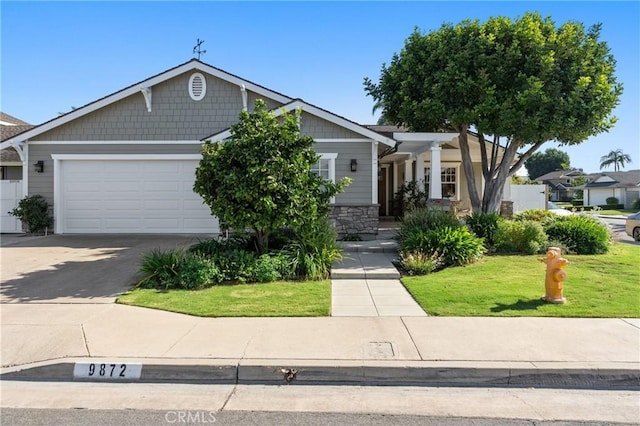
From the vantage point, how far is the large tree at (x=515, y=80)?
1234 cm

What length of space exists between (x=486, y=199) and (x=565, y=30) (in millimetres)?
5857

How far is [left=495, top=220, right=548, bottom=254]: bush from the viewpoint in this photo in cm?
1067

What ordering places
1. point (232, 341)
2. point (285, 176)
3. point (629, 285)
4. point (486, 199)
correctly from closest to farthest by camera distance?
point (232, 341), point (629, 285), point (285, 176), point (486, 199)

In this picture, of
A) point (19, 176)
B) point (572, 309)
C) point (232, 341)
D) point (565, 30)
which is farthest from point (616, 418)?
point (19, 176)

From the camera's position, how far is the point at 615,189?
2047 inches

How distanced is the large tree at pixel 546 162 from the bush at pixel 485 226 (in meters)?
94.4

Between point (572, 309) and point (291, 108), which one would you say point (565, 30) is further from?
point (572, 309)

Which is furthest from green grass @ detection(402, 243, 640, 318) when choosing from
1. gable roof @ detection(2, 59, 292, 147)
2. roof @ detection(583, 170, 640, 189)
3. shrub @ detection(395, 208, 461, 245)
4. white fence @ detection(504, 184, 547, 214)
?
roof @ detection(583, 170, 640, 189)

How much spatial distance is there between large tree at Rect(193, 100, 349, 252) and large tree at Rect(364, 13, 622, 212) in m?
6.27

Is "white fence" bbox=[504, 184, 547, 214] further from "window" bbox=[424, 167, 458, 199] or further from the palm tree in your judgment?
the palm tree

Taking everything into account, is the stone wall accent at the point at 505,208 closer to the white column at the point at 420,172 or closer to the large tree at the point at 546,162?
the white column at the point at 420,172

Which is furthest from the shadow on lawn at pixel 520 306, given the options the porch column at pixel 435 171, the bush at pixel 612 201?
the bush at pixel 612 201

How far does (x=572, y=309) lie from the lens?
641 cm

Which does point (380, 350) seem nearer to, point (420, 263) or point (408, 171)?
point (420, 263)
